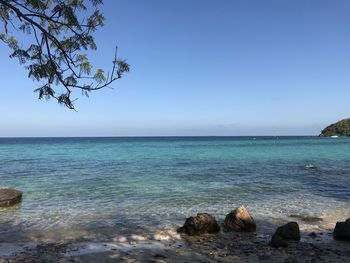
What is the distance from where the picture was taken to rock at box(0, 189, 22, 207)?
19069 millimetres

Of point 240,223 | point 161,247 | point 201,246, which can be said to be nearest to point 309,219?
point 240,223

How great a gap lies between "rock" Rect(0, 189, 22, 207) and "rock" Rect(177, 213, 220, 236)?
923cm

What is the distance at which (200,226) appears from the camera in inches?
534

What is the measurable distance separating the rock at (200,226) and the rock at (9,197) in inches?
364

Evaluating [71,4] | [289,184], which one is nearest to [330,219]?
[289,184]

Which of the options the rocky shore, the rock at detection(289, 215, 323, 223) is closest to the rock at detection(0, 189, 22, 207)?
the rocky shore

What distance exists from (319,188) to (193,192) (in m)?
7.65

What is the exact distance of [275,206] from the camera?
61.7 feet

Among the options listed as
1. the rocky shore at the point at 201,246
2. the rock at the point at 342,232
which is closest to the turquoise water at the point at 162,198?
the rocky shore at the point at 201,246

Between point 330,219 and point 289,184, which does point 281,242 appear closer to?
point 330,219

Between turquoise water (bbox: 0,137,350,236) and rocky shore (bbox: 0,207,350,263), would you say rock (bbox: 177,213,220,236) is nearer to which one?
rocky shore (bbox: 0,207,350,263)

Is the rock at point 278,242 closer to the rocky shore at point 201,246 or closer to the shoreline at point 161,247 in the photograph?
the rocky shore at point 201,246

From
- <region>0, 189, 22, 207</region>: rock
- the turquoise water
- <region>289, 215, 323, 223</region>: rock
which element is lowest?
<region>289, 215, 323, 223</region>: rock

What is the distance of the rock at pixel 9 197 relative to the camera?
1907 cm
